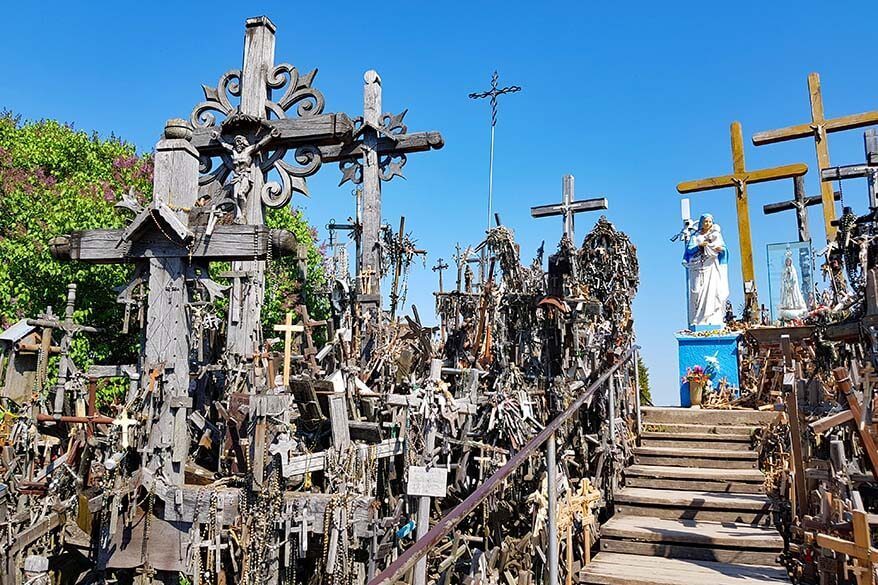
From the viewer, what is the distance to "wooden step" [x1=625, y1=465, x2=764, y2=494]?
251 inches

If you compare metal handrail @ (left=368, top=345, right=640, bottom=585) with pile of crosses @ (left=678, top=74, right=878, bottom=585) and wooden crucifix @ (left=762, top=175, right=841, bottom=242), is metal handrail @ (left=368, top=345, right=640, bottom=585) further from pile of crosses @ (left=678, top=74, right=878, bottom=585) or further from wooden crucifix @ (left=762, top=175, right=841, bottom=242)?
wooden crucifix @ (left=762, top=175, right=841, bottom=242)

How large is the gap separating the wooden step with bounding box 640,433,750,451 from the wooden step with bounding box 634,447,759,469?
41cm

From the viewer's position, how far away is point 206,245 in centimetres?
545

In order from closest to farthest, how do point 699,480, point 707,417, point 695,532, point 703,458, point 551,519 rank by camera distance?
point 551,519
point 695,532
point 699,480
point 703,458
point 707,417

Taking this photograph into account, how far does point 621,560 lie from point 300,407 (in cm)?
354

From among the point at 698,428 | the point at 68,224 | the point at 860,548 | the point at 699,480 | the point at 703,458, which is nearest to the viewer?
the point at 860,548

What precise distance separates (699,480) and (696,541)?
1.47 metres

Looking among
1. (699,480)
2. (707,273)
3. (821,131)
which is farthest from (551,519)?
(821,131)

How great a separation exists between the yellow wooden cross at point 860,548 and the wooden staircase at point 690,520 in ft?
1.86

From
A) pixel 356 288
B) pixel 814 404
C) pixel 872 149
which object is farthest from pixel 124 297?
pixel 872 149

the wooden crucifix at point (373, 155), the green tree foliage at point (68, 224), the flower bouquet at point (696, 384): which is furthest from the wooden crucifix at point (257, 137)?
the flower bouquet at point (696, 384)

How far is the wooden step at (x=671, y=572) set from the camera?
4.37 m

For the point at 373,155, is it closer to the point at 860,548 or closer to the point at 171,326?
the point at 171,326

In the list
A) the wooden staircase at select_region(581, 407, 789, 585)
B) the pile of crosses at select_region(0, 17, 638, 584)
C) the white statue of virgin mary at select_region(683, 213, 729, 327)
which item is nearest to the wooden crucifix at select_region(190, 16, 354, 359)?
the pile of crosses at select_region(0, 17, 638, 584)
